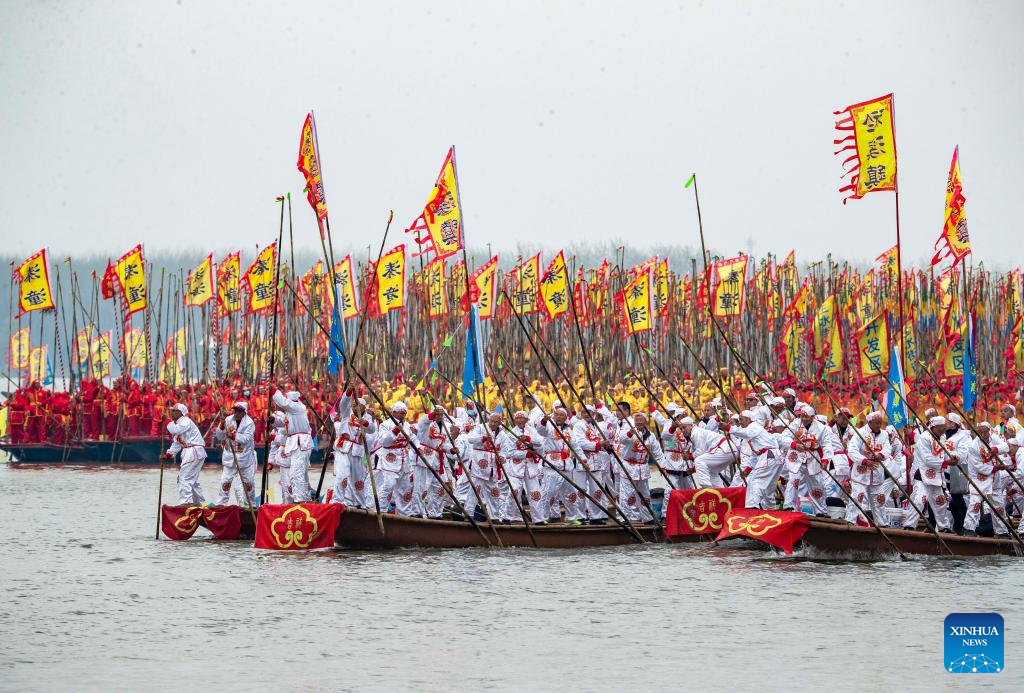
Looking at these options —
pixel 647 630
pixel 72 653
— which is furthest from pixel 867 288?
pixel 72 653

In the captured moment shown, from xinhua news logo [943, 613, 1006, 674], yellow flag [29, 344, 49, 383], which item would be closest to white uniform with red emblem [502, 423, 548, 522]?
xinhua news logo [943, 613, 1006, 674]

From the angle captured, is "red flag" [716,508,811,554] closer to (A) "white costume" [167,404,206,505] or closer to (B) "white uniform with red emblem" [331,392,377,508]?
(B) "white uniform with red emblem" [331,392,377,508]

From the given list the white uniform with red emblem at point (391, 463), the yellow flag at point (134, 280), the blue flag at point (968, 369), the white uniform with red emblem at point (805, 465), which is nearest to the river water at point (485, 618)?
the white uniform with red emblem at point (805, 465)

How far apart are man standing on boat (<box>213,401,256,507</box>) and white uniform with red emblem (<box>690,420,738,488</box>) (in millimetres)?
6120

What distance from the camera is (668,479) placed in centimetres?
2008

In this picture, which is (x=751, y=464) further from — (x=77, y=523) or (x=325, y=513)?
(x=77, y=523)

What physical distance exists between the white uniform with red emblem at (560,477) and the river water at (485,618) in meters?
1.45

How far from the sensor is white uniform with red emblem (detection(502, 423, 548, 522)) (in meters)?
20.3

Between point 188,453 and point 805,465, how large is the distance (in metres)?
8.54

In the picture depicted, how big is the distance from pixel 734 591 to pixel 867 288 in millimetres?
28660

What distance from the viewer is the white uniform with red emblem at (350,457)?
19750mm

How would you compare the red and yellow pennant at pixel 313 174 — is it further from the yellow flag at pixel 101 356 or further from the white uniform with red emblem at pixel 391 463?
the yellow flag at pixel 101 356

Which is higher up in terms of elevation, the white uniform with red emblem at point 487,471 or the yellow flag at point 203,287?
the yellow flag at point 203,287

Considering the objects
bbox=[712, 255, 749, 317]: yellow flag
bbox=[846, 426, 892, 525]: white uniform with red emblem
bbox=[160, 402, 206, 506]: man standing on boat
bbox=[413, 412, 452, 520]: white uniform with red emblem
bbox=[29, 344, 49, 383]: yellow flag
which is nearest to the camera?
bbox=[846, 426, 892, 525]: white uniform with red emblem
